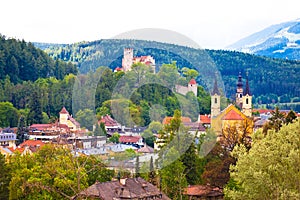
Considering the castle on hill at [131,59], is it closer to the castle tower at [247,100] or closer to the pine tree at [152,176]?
the pine tree at [152,176]

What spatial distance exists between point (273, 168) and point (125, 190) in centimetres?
1121

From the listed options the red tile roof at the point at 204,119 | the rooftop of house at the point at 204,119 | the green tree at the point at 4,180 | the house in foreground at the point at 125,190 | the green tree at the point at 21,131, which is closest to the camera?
the house in foreground at the point at 125,190

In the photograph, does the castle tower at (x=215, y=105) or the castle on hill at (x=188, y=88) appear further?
the castle tower at (x=215, y=105)

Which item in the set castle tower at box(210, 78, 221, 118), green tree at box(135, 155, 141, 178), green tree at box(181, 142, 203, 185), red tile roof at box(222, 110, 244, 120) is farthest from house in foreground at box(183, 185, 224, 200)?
castle tower at box(210, 78, 221, 118)

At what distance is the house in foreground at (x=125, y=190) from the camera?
110 feet

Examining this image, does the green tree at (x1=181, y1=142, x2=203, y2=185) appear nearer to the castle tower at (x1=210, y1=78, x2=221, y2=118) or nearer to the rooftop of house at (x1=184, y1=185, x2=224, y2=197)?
the rooftop of house at (x1=184, y1=185, x2=224, y2=197)

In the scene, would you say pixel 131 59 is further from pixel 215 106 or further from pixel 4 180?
pixel 215 106

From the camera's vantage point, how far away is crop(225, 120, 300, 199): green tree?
25.2 m

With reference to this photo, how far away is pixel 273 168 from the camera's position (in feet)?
83.0

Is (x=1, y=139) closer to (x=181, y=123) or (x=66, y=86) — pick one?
(x=66, y=86)

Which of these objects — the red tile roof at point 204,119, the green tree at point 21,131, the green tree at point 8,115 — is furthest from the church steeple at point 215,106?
the green tree at point 8,115

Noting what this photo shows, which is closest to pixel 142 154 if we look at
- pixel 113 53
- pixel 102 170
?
pixel 102 170

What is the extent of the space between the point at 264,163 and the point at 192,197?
43.5 feet

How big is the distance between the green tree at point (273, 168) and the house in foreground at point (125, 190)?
27.1 ft
